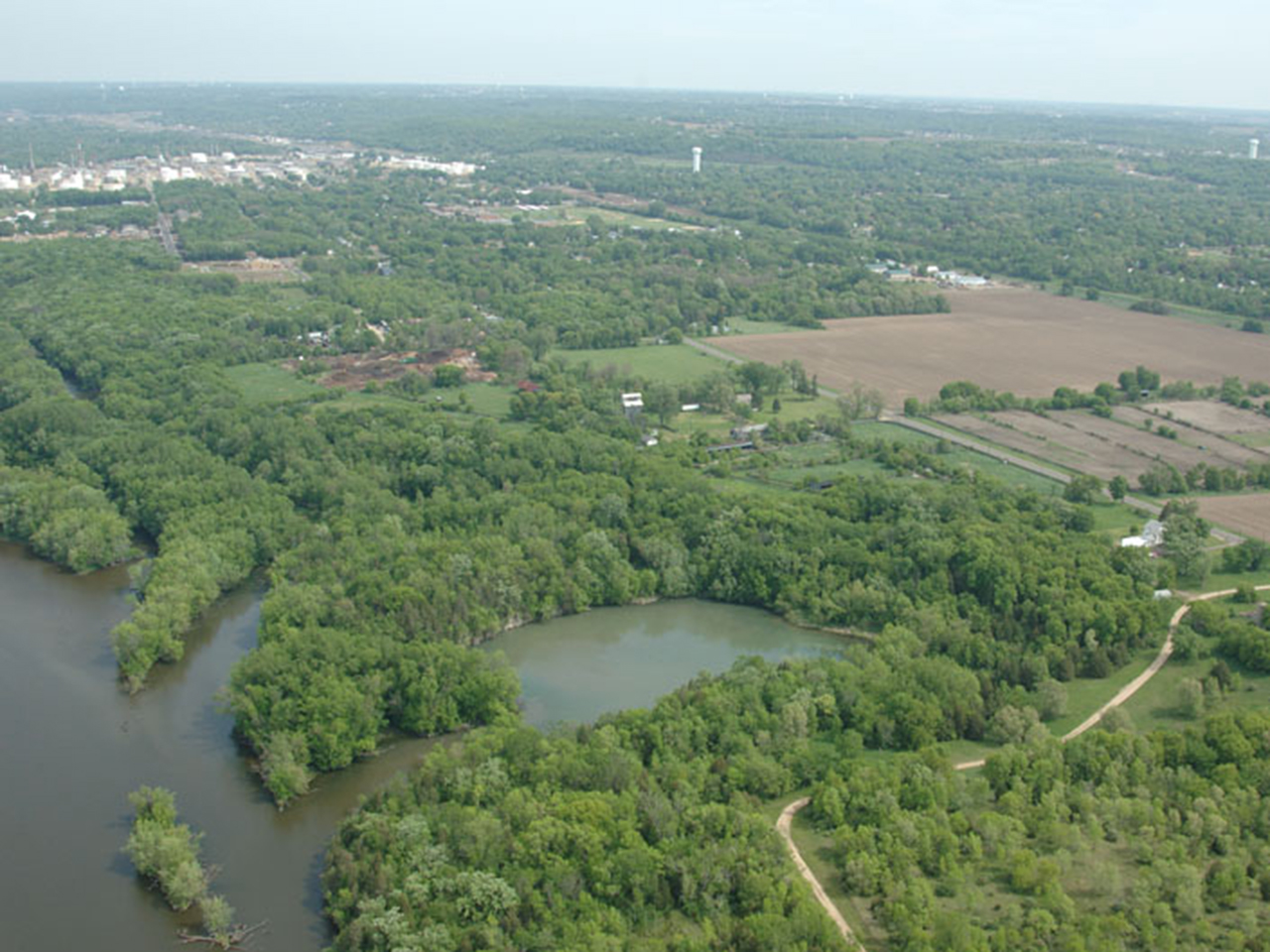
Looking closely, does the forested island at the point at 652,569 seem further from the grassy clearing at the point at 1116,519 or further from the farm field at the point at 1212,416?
the farm field at the point at 1212,416

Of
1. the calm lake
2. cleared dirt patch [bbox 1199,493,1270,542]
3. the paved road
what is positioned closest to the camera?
the calm lake

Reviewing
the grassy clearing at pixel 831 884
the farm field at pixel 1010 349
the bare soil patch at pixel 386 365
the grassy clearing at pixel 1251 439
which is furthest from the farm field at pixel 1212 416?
the grassy clearing at pixel 831 884

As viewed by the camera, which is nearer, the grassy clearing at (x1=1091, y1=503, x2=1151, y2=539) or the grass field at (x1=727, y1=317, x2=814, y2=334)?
the grassy clearing at (x1=1091, y1=503, x2=1151, y2=539)

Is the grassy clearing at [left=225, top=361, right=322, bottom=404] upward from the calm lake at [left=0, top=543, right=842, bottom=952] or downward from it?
upward

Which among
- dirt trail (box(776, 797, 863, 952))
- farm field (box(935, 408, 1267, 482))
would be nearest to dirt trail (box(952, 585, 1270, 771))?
dirt trail (box(776, 797, 863, 952))

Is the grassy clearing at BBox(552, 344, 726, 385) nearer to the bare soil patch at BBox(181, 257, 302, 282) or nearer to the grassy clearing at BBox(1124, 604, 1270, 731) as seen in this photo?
the bare soil patch at BBox(181, 257, 302, 282)

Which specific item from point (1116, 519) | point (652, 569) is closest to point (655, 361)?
point (652, 569)

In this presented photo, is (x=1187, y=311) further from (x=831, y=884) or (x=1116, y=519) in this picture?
(x=831, y=884)
